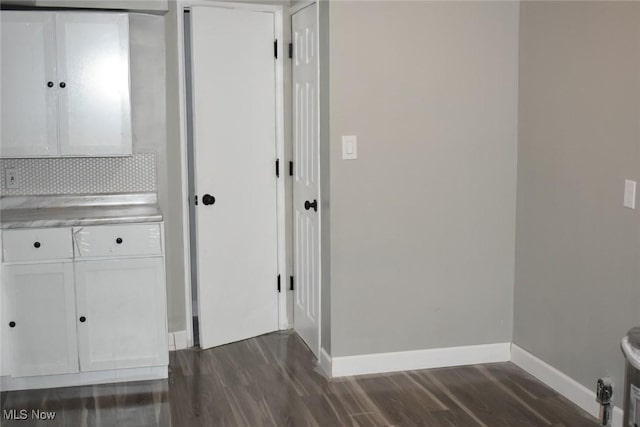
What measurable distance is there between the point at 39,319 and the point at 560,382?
8.97ft

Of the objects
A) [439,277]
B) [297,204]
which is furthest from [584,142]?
[297,204]

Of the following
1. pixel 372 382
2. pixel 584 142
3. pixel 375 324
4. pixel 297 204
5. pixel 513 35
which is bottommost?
pixel 372 382

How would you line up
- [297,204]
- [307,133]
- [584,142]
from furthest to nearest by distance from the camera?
[297,204] → [307,133] → [584,142]

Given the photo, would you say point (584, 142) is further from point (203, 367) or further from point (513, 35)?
point (203, 367)

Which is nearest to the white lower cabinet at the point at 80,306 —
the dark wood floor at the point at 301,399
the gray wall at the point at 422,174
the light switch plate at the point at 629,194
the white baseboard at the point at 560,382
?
the dark wood floor at the point at 301,399

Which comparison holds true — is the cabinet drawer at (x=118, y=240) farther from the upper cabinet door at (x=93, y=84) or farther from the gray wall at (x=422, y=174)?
the gray wall at (x=422, y=174)

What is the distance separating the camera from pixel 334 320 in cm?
409

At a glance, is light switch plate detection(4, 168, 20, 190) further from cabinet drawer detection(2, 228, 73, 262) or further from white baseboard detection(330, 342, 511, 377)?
white baseboard detection(330, 342, 511, 377)

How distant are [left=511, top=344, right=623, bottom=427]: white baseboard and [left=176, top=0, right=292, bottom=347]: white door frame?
153 cm

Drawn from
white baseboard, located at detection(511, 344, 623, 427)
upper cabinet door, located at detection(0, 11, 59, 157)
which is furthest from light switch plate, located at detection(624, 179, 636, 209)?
upper cabinet door, located at detection(0, 11, 59, 157)

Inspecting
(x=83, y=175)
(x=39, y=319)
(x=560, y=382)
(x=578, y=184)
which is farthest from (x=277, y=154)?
(x=560, y=382)

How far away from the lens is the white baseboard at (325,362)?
4.12m

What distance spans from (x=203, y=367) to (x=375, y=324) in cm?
104

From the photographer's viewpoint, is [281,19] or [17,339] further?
[281,19]
